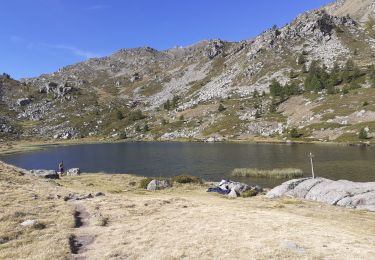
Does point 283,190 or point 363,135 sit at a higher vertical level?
point 363,135

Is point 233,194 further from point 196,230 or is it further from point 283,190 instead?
point 196,230

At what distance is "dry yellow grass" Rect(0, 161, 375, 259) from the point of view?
884 inches

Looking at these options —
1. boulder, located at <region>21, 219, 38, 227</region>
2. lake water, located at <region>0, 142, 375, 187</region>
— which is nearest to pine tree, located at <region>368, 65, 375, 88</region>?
lake water, located at <region>0, 142, 375, 187</region>

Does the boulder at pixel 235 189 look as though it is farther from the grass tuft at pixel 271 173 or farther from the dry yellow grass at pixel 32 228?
the dry yellow grass at pixel 32 228

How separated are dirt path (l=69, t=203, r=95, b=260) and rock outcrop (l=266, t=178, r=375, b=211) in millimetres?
26713

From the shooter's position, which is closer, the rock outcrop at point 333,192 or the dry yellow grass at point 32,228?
the dry yellow grass at point 32,228

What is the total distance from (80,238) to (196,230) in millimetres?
8203

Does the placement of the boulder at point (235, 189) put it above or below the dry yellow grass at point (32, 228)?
below

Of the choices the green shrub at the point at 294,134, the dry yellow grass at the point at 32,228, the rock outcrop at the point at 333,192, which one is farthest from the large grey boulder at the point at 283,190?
the green shrub at the point at 294,134

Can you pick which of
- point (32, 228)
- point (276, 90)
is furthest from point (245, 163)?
point (276, 90)

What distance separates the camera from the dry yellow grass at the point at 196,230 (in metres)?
22.5

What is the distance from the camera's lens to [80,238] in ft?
84.7

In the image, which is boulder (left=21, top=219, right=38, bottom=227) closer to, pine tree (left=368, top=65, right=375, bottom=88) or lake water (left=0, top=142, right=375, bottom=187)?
lake water (left=0, top=142, right=375, bottom=187)

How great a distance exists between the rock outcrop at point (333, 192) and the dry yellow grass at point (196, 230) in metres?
3.24
